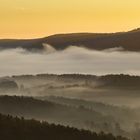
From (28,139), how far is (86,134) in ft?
72.3

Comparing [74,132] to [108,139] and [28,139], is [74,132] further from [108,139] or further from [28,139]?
[28,139]

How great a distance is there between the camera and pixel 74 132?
4983 inches

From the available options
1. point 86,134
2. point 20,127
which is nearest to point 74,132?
point 86,134

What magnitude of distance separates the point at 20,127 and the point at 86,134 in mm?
17234

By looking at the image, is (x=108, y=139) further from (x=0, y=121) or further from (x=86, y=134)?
(x=0, y=121)

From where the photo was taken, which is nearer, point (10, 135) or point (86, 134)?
point (10, 135)

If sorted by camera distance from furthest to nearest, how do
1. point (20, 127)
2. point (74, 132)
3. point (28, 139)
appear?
point (74, 132) < point (20, 127) < point (28, 139)

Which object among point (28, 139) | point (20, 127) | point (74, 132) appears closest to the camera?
point (28, 139)

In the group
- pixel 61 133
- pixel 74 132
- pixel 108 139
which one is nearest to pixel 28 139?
pixel 61 133

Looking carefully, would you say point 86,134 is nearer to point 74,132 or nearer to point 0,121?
point 74,132

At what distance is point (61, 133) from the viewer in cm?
11881

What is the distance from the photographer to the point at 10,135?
4301 inches

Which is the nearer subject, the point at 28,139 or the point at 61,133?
the point at 28,139

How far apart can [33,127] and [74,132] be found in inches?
389
